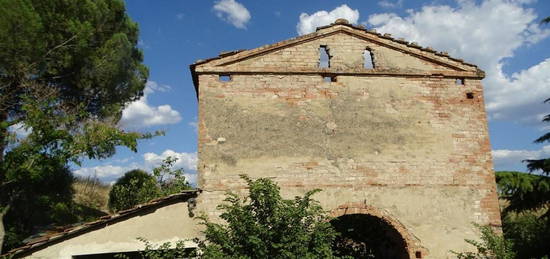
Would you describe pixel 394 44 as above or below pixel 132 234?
above

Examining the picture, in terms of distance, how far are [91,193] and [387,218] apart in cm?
1890

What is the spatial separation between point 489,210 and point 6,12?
12845 millimetres

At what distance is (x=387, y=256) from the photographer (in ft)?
31.8

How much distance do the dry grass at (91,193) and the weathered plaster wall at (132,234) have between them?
14.0 metres

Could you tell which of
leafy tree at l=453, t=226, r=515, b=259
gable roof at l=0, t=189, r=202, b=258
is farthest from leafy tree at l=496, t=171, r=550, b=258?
gable roof at l=0, t=189, r=202, b=258

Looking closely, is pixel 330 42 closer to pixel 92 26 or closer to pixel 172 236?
pixel 172 236

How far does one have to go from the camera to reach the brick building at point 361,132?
841 cm

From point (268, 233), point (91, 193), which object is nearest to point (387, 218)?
point (268, 233)

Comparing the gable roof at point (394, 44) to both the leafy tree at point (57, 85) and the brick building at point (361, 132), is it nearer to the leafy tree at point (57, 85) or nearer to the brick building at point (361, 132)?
the brick building at point (361, 132)

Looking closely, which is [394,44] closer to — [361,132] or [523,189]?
[361,132]

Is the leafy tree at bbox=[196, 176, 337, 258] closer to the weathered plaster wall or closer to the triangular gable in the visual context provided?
the weathered plaster wall

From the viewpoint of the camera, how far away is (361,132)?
8836 millimetres

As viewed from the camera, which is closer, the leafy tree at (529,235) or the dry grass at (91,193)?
the leafy tree at (529,235)

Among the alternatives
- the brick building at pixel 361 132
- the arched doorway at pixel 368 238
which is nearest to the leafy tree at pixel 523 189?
the brick building at pixel 361 132
